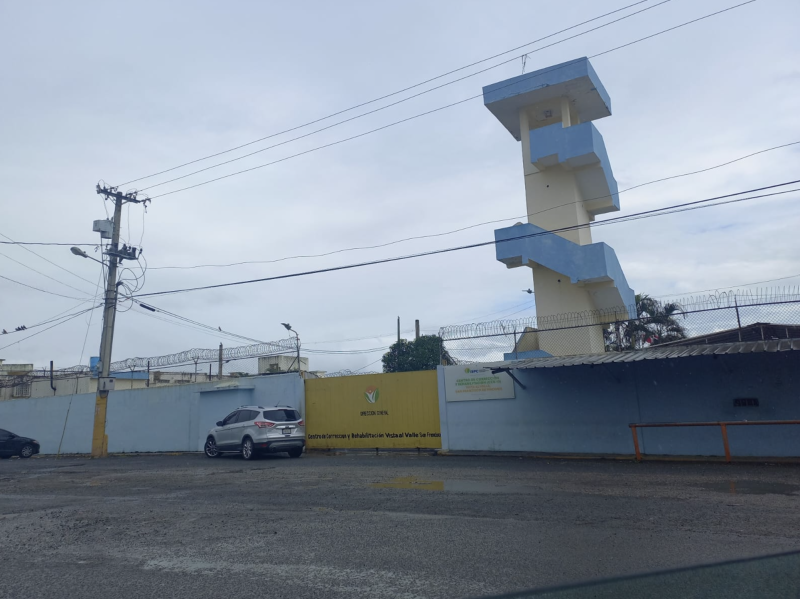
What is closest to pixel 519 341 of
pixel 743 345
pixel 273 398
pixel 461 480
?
pixel 743 345

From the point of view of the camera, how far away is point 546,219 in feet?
77.3

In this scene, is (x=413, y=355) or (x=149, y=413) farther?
(x=413, y=355)

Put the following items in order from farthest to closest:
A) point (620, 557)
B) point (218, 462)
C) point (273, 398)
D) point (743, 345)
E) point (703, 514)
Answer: point (273, 398)
point (218, 462)
point (743, 345)
point (703, 514)
point (620, 557)

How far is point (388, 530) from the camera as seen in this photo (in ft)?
24.5

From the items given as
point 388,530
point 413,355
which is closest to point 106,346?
point 388,530

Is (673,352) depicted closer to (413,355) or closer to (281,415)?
(281,415)

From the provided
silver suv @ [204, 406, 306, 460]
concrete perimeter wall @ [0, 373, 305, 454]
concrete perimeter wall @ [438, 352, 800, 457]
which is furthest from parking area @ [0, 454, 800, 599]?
concrete perimeter wall @ [0, 373, 305, 454]

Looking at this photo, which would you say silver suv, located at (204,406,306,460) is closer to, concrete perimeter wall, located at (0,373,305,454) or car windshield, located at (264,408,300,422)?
car windshield, located at (264,408,300,422)

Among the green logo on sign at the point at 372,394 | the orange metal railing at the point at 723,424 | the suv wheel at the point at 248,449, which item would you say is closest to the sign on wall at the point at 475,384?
the green logo on sign at the point at 372,394

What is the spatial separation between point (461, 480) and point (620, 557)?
6.23 meters

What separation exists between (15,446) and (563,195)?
82.1 ft

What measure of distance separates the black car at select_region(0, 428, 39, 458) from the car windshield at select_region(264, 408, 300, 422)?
14.7 metres

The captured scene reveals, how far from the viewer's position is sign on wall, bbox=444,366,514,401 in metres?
18.1

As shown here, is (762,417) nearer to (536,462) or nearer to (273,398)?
(536,462)
